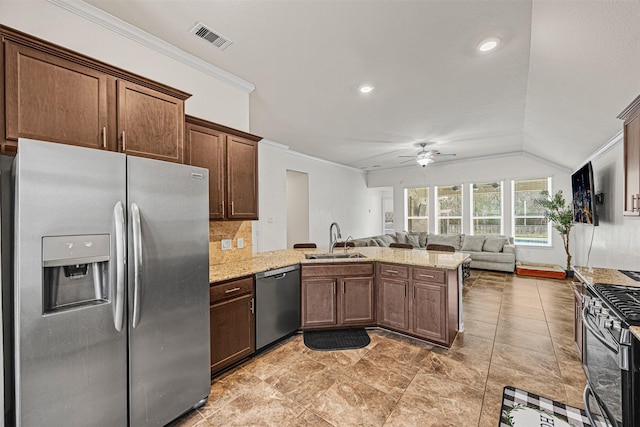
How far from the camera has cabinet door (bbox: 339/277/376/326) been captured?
10.4 ft

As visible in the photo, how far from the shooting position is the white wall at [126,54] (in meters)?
1.76

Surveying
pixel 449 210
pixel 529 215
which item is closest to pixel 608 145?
pixel 529 215

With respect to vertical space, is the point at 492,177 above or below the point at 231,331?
above

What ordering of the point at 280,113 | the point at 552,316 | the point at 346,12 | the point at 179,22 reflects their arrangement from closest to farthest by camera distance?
the point at 346,12 → the point at 179,22 → the point at 552,316 → the point at 280,113

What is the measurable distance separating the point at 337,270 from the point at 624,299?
7.32 ft

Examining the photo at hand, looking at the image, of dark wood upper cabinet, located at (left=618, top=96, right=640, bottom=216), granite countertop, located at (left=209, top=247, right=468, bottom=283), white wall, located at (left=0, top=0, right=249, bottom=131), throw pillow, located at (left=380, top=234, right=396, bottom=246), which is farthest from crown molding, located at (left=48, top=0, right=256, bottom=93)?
throw pillow, located at (left=380, top=234, right=396, bottom=246)

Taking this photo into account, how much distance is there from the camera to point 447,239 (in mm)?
7418

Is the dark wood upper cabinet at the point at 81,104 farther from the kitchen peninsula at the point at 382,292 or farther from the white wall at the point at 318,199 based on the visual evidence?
the white wall at the point at 318,199

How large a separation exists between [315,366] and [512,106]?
420 cm

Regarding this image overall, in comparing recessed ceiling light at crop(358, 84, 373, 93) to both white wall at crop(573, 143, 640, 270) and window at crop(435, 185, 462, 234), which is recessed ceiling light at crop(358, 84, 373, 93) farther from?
window at crop(435, 185, 462, 234)

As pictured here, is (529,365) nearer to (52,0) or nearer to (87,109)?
(87,109)

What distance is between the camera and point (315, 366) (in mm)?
2488

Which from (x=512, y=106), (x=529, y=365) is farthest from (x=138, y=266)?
(x=512, y=106)

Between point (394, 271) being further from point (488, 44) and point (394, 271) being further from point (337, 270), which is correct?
point (488, 44)
